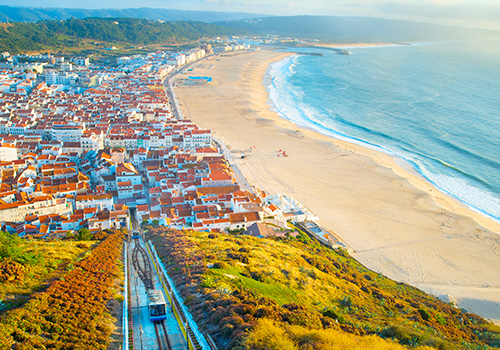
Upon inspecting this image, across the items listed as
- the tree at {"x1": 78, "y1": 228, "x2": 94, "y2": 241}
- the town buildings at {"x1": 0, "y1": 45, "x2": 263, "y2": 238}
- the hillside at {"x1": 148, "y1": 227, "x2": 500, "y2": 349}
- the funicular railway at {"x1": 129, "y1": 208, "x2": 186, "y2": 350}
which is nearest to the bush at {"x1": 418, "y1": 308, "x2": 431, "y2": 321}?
the hillside at {"x1": 148, "y1": 227, "x2": 500, "y2": 349}

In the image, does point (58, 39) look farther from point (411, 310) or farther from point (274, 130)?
point (411, 310)

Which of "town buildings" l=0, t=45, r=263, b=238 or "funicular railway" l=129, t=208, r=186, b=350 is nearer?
"funicular railway" l=129, t=208, r=186, b=350

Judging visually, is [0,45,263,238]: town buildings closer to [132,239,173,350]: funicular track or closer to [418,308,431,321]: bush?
[132,239,173,350]: funicular track

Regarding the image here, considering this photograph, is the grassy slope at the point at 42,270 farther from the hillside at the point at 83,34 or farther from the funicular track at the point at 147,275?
the hillside at the point at 83,34

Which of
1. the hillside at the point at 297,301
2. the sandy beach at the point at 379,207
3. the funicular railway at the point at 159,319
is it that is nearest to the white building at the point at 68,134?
the sandy beach at the point at 379,207

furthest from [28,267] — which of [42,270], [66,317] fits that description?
[66,317]

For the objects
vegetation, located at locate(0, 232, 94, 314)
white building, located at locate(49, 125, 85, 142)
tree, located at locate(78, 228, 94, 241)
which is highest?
white building, located at locate(49, 125, 85, 142)

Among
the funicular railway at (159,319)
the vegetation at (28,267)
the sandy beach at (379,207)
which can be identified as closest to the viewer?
the funicular railway at (159,319)
